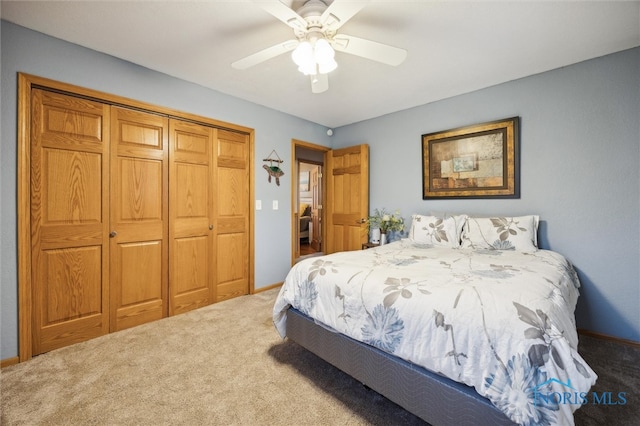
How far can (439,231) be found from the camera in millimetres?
2838

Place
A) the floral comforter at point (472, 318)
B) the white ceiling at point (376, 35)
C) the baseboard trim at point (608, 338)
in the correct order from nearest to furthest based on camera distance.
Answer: the floral comforter at point (472, 318)
the white ceiling at point (376, 35)
the baseboard trim at point (608, 338)

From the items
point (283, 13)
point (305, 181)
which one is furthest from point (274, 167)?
point (305, 181)

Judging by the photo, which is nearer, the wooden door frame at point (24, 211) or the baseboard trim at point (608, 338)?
the wooden door frame at point (24, 211)

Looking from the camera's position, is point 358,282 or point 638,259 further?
point 638,259

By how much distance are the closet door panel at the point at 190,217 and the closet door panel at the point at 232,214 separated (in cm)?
11

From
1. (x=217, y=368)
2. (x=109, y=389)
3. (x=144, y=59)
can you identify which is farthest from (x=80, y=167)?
(x=217, y=368)

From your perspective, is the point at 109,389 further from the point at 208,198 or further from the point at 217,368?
the point at 208,198

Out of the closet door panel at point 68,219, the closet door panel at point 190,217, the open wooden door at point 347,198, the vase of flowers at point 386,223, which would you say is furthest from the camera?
the open wooden door at point 347,198

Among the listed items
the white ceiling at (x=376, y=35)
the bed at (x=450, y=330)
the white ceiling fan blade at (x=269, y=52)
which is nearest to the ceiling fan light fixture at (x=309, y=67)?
the white ceiling fan blade at (x=269, y=52)

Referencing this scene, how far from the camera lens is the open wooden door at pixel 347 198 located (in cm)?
389

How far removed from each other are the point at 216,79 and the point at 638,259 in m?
4.17

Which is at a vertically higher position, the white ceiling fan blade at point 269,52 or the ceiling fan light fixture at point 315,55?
the white ceiling fan blade at point 269,52

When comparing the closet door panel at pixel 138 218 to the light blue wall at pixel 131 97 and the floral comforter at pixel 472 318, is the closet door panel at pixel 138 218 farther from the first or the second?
the floral comforter at pixel 472 318

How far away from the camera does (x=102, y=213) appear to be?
230 centimetres
